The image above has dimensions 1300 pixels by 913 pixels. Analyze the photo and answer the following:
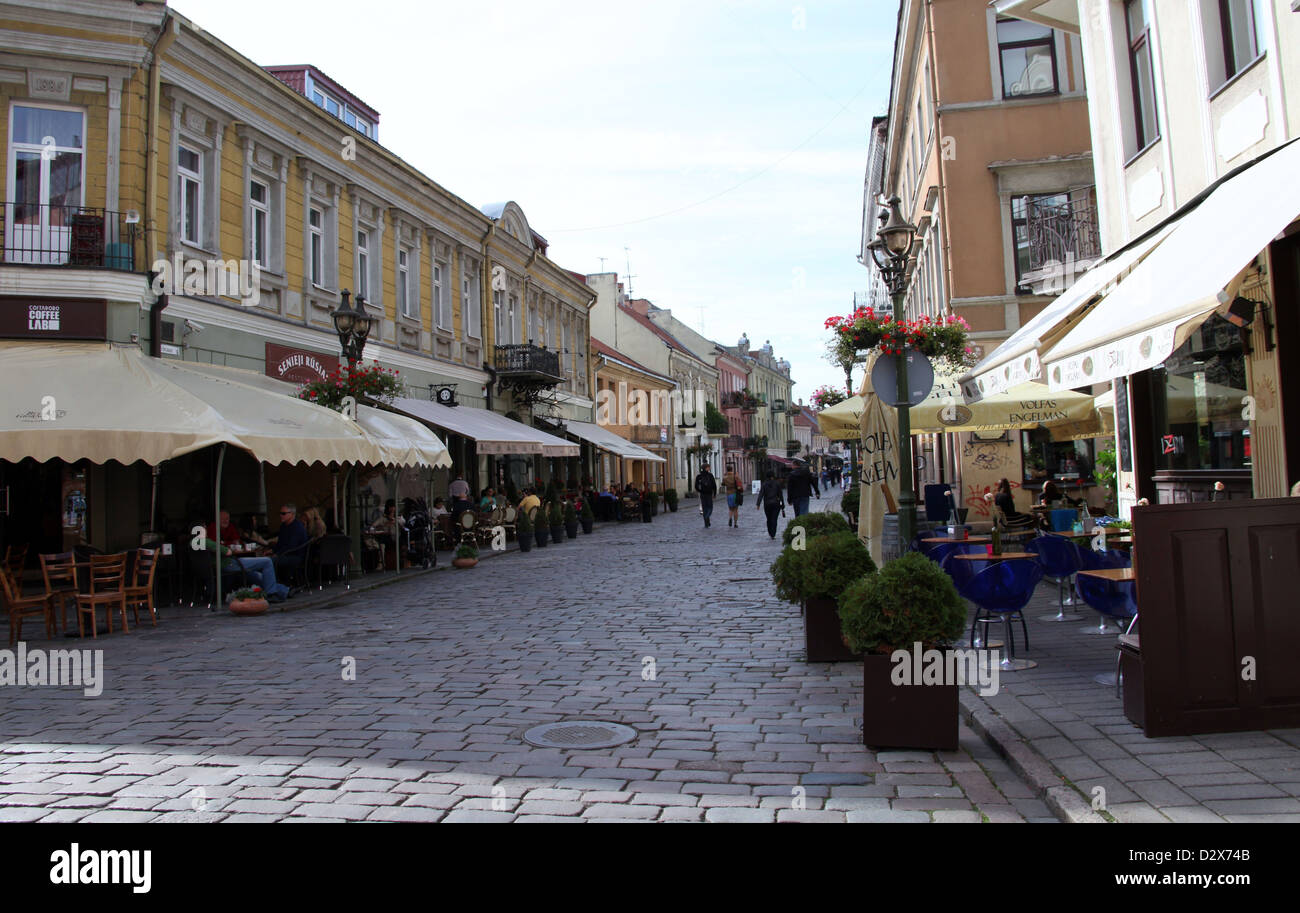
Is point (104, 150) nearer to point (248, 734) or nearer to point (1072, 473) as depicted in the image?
point (248, 734)

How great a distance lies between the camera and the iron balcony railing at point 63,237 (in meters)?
13.1

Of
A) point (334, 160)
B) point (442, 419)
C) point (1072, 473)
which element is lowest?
point (1072, 473)

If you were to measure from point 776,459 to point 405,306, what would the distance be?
219ft

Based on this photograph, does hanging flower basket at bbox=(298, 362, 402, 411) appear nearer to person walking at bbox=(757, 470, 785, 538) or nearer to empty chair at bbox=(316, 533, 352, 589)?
empty chair at bbox=(316, 533, 352, 589)

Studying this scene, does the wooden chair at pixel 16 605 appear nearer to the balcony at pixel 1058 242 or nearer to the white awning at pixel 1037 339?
the white awning at pixel 1037 339

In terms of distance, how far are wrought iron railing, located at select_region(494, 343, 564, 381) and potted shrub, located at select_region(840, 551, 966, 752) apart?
2293 centimetres

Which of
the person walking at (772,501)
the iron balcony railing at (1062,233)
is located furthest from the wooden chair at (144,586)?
the iron balcony railing at (1062,233)

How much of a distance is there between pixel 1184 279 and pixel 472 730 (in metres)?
5.13

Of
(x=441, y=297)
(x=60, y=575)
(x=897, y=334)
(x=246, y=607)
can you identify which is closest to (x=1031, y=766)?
(x=897, y=334)

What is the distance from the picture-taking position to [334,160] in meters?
19.7

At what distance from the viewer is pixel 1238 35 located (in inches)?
325

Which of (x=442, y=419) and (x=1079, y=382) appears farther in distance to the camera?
(x=442, y=419)

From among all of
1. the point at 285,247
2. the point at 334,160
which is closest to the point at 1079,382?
the point at 285,247

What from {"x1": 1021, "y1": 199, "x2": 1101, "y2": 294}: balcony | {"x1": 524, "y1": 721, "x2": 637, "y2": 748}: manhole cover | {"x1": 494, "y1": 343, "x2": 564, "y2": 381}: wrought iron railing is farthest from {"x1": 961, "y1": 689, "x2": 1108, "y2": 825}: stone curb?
{"x1": 494, "y1": 343, "x2": 564, "y2": 381}: wrought iron railing
